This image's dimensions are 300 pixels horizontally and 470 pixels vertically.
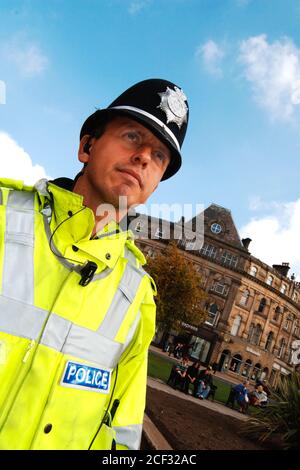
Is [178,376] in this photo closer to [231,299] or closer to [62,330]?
[62,330]

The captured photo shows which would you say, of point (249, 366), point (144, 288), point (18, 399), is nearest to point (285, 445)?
point (144, 288)

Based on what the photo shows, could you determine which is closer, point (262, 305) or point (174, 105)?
point (174, 105)

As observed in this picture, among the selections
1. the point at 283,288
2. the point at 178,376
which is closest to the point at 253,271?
the point at 283,288

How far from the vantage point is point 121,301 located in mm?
1682

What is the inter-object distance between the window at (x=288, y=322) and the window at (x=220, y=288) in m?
11.5

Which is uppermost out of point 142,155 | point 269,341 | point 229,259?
point 229,259

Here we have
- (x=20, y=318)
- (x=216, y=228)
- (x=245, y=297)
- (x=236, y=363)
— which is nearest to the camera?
(x=20, y=318)

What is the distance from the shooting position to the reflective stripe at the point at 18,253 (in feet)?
4.33

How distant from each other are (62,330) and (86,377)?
0.26 metres

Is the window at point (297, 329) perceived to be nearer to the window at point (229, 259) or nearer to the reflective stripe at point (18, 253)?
the window at point (229, 259)

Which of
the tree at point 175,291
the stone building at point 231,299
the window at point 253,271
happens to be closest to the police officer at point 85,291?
the tree at point 175,291
